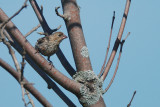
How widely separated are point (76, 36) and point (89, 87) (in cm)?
60

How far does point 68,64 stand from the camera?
3635mm

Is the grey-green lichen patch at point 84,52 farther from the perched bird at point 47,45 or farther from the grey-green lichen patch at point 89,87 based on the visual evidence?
the perched bird at point 47,45

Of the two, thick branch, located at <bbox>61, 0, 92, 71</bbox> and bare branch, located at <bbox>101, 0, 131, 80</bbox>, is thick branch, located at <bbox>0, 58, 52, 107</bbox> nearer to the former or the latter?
thick branch, located at <bbox>61, 0, 92, 71</bbox>

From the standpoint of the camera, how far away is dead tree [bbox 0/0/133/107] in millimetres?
2947

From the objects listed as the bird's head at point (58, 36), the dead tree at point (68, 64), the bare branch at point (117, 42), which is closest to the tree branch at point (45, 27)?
the dead tree at point (68, 64)

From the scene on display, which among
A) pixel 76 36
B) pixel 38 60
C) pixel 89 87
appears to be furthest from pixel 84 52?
pixel 38 60

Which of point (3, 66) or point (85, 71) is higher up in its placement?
point (3, 66)

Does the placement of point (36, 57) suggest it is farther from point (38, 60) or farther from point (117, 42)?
point (117, 42)

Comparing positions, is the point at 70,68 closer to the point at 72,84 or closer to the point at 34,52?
the point at 72,84

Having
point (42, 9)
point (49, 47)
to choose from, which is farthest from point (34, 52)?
point (49, 47)

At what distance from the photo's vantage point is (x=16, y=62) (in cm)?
222

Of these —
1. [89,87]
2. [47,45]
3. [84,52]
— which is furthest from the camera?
[47,45]

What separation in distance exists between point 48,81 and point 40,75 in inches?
4.4

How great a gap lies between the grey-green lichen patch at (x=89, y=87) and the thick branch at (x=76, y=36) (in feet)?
0.34
